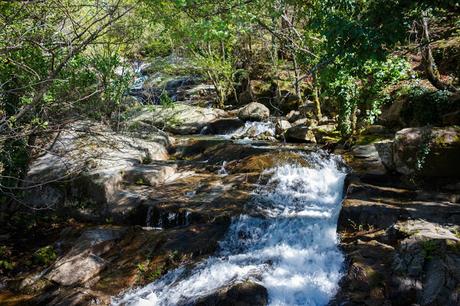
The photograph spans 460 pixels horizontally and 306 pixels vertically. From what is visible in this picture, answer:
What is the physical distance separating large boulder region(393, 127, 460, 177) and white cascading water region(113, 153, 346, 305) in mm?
1745

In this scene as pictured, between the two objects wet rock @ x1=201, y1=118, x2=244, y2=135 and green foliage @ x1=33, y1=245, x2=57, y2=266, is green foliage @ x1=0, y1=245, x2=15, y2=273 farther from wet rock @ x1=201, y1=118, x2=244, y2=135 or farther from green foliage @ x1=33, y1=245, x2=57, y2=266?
wet rock @ x1=201, y1=118, x2=244, y2=135

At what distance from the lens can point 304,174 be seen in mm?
10523

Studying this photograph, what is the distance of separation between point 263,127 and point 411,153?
836cm

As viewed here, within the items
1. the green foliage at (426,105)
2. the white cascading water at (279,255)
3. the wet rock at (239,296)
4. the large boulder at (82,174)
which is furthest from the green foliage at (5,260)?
the green foliage at (426,105)

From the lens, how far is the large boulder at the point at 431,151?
836cm

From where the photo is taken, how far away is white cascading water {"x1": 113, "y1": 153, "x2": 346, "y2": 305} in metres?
6.93

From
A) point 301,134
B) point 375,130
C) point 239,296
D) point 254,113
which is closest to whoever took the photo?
point 239,296

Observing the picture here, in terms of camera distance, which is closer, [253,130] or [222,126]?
[253,130]

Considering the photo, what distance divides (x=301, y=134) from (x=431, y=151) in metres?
5.92

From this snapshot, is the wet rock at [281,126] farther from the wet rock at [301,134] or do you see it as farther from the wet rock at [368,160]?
Answer: the wet rock at [368,160]

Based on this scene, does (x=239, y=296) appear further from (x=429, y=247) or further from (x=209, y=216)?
(x=429, y=247)

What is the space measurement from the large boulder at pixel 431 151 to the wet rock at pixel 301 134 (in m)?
5.03

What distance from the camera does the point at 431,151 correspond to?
27.7ft

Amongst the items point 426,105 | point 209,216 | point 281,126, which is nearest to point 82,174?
point 209,216
